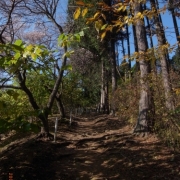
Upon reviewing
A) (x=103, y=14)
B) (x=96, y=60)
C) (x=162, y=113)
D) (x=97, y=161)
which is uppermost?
(x=96, y=60)

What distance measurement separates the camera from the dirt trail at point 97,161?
5.41 meters

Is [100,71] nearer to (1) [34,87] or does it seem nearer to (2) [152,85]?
(1) [34,87]

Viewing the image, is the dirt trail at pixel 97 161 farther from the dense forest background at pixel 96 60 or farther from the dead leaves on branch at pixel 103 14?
the dead leaves on branch at pixel 103 14

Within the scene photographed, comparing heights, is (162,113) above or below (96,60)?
below

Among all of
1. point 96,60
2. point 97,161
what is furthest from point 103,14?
point 96,60

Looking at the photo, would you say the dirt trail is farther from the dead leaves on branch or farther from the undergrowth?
the dead leaves on branch

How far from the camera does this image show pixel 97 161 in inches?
264

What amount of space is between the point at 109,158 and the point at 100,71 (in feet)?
61.4

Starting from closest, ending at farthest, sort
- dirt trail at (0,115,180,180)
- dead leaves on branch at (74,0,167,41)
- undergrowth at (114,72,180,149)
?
1. dead leaves on branch at (74,0,167,41)
2. dirt trail at (0,115,180,180)
3. undergrowth at (114,72,180,149)

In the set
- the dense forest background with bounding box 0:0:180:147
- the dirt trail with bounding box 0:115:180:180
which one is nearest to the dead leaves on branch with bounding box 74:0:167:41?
the dense forest background with bounding box 0:0:180:147

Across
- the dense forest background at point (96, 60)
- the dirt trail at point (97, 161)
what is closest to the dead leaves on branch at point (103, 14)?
the dense forest background at point (96, 60)

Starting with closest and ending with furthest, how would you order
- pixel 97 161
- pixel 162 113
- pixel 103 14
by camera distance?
pixel 103 14 → pixel 97 161 → pixel 162 113

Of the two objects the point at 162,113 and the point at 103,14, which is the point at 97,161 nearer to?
the point at 162,113

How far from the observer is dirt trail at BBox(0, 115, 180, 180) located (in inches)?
213
